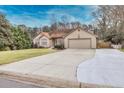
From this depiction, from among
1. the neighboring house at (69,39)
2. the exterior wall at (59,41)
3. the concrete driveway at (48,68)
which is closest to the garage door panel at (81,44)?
the neighboring house at (69,39)

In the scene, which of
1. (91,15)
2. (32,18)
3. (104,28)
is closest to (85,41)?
(104,28)

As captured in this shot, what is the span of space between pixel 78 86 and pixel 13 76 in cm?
233

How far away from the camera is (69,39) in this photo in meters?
16.5

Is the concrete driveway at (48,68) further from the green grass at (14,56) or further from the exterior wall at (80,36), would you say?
the exterior wall at (80,36)

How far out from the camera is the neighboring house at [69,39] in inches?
576

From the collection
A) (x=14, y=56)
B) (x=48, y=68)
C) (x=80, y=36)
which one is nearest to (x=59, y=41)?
(x=80, y=36)

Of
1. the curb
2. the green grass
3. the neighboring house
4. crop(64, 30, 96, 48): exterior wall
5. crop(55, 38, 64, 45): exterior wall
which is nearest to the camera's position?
the curb

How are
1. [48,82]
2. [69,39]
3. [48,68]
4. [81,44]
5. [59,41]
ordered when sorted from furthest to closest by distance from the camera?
[59,41]
[69,39]
[81,44]
[48,68]
[48,82]

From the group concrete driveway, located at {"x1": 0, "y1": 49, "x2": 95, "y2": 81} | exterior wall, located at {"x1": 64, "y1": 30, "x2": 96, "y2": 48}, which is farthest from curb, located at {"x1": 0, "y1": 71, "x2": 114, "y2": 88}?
exterior wall, located at {"x1": 64, "y1": 30, "x2": 96, "y2": 48}

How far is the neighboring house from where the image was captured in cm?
1463

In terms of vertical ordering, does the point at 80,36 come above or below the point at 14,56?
above

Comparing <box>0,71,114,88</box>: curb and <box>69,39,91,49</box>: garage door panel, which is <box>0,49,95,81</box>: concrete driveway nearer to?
<box>0,71,114,88</box>: curb

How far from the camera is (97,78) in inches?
185

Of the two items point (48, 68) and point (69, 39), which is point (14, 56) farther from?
point (69, 39)
